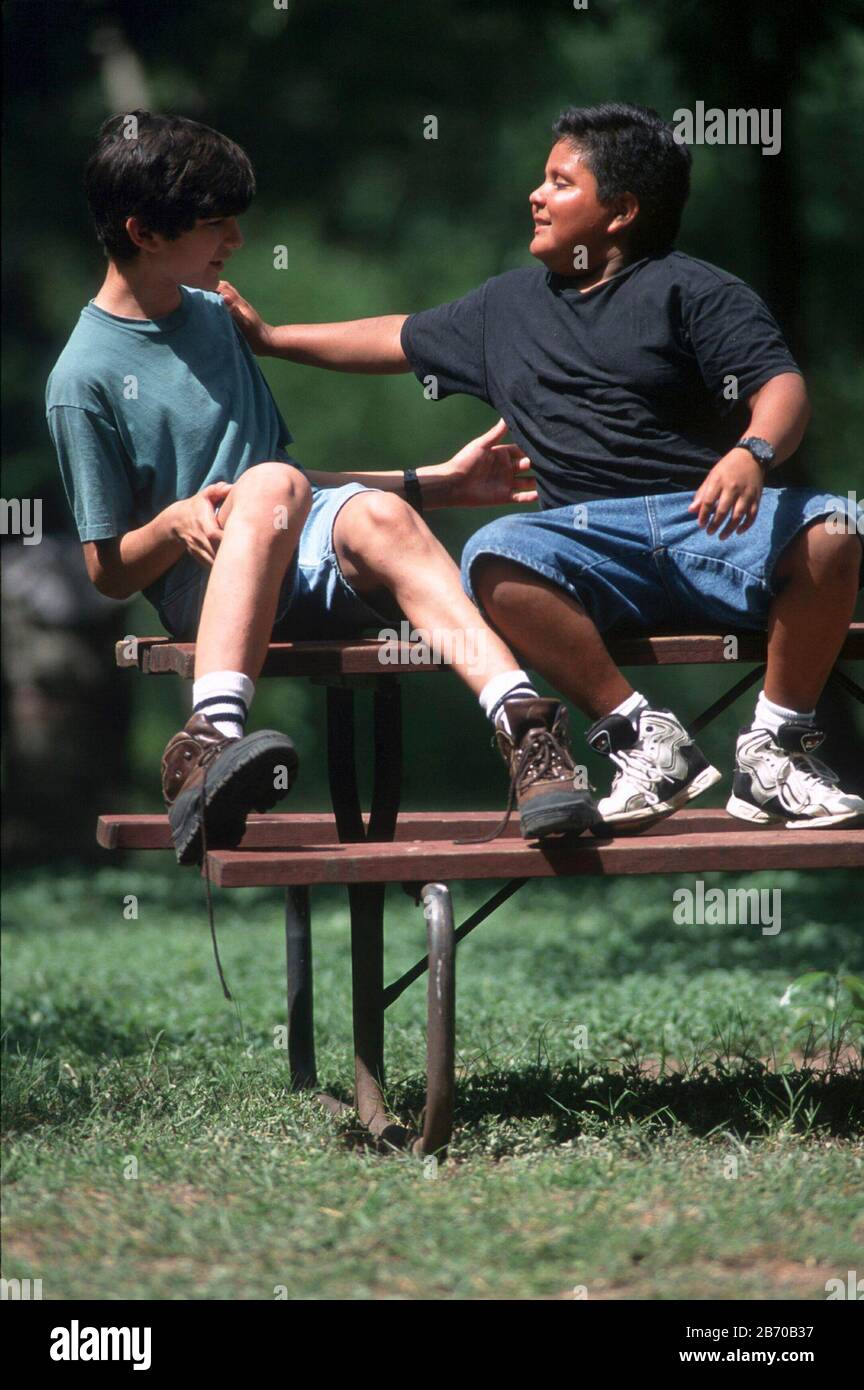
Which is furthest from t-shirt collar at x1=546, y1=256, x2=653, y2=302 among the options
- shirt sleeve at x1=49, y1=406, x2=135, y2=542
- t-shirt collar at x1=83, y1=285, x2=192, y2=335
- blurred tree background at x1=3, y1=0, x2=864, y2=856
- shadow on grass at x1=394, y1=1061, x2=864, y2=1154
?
blurred tree background at x1=3, y1=0, x2=864, y2=856

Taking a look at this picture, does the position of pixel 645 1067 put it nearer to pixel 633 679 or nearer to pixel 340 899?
pixel 340 899

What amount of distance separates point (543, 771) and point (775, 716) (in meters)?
0.61

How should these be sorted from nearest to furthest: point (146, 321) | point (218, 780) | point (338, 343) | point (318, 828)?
1. point (218, 780)
2. point (146, 321)
3. point (318, 828)
4. point (338, 343)

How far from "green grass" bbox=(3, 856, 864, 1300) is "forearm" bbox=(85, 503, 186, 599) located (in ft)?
3.80

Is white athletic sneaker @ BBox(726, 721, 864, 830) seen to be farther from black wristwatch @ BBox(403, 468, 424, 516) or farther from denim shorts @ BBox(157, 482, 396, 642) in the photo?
black wristwatch @ BBox(403, 468, 424, 516)

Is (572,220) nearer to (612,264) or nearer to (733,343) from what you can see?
(612,264)

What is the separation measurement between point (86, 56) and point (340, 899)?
17.3ft

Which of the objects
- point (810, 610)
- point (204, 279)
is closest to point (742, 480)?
point (810, 610)

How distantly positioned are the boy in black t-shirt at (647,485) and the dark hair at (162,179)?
0.65 metres

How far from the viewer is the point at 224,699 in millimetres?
3414

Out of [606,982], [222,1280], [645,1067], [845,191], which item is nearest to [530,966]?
[606,982]

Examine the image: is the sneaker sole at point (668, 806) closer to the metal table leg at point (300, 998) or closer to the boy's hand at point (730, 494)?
the boy's hand at point (730, 494)

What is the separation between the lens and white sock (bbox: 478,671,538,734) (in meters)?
3.40

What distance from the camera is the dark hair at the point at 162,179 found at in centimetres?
383
